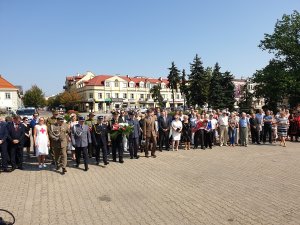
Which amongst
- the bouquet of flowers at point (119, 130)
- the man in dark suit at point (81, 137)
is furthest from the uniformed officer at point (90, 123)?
the man in dark suit at point (81, 137)

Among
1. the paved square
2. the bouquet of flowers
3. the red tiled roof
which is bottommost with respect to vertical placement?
the paved square

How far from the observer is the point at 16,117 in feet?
35.0

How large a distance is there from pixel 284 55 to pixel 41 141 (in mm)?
38726

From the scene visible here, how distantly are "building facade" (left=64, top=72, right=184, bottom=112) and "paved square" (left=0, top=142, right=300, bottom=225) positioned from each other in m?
75.5

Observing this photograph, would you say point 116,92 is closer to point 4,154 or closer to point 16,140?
point 16,140

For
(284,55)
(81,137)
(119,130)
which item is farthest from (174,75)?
(81,137)

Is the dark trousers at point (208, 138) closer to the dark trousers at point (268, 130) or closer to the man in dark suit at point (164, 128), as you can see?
the man in dark suit at point (164, 128)

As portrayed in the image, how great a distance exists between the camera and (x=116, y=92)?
93.1m

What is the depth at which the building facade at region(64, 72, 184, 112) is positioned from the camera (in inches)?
3580

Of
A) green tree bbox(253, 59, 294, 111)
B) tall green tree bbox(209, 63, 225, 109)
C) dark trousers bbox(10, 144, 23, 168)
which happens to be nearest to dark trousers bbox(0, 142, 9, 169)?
dark trousers bbox(10, 144, 23, 168)

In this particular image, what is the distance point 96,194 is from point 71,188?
930mm

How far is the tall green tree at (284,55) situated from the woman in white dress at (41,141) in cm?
3366

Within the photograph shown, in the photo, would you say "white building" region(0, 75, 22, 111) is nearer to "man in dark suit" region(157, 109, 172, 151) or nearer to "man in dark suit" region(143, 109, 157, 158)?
"man in dark suit" region(157, 109, 172, 151)

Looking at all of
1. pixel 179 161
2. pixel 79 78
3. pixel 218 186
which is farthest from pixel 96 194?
pixel 79 78
